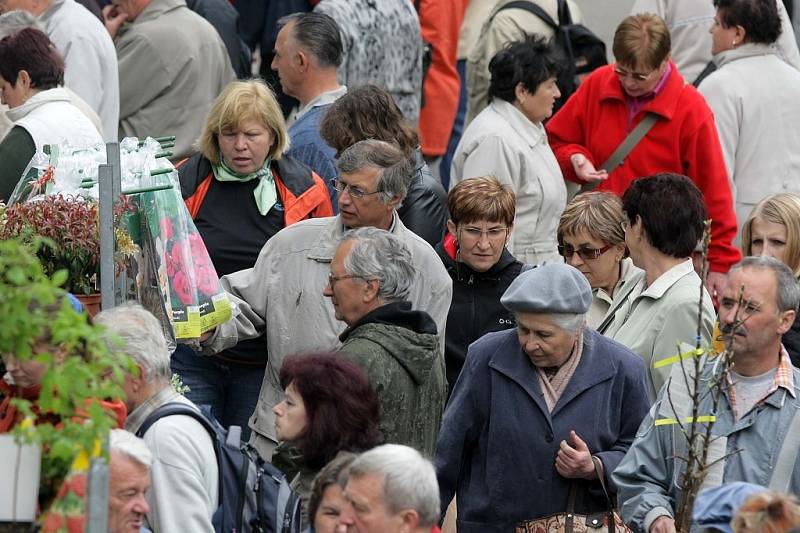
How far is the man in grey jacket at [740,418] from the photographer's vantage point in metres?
5.00

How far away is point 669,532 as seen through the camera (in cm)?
495

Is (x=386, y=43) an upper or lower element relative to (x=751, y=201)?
upper

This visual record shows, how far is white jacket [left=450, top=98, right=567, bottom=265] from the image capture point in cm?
806

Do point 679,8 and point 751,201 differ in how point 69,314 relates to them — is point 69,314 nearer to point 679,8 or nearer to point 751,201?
point 751,201

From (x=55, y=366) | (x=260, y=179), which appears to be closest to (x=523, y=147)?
(x=260, y=179)

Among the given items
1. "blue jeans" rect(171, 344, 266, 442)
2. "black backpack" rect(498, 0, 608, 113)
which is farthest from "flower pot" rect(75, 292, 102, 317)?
"black backpack" rect(498, 0, 608, 113)

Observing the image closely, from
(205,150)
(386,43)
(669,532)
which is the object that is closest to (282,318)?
(205,150)

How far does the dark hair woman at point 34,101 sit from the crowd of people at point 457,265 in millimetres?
16

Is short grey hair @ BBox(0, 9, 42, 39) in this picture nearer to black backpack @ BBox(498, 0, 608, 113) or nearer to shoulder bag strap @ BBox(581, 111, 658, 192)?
shoulder bag strap @ BBox(581, 111, 658, 192)

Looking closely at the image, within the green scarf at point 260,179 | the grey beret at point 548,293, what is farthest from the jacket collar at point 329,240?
the grey beret at point 548,293

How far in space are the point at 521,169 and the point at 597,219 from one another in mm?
1297

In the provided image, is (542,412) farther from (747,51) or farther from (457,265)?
(747,51)

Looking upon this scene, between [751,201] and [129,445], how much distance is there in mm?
5516

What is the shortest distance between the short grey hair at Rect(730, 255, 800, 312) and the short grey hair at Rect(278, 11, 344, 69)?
342 centimetres
